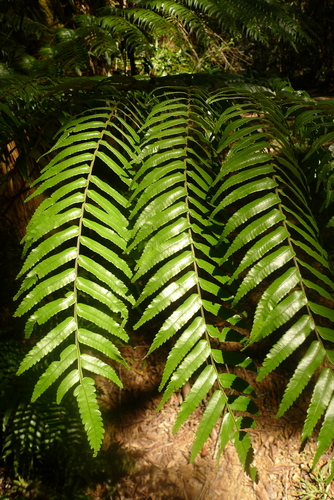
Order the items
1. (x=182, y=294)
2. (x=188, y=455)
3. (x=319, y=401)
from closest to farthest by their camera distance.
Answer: (x=319, y=401)
(x=182, y=294)
(x=188, y=455)

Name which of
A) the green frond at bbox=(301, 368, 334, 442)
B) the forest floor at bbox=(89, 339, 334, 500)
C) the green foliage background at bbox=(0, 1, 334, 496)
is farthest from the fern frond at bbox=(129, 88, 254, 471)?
Answer: the forest floor at bbox=(89, 339, 334, 500)

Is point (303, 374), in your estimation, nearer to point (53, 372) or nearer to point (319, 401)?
point (319, 401)

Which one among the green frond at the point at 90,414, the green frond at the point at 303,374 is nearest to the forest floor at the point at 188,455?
the green frond at the point at 90,414

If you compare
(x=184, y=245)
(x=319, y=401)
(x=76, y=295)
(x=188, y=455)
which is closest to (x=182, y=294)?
(x=184, y=245)

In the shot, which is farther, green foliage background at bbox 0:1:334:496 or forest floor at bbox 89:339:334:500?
forest floor at bbox 89:339:334:500

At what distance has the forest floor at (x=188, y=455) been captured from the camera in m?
1.96

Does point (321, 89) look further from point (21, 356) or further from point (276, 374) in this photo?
point (21, 356)

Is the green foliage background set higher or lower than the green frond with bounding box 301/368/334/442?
higher

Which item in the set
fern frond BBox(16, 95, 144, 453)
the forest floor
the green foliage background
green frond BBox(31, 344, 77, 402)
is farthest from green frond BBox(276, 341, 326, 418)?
the forest floor

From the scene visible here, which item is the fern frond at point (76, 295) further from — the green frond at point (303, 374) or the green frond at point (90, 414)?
the green frond at point (303, 374)

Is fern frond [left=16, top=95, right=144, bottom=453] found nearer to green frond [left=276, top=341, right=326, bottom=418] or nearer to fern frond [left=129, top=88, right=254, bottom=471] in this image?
fern frond [left=129, top=88, right=254, bottom=471]

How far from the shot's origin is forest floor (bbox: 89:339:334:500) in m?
1.96

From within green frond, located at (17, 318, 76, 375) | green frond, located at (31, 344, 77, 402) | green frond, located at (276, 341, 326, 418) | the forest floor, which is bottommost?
the forest floor

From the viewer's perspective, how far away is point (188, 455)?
2176 millimetres
